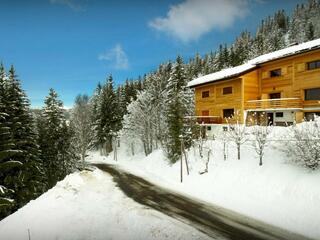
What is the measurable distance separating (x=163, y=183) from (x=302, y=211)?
13702 millimetres

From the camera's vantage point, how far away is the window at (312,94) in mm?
26642

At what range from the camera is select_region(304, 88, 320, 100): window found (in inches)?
1049

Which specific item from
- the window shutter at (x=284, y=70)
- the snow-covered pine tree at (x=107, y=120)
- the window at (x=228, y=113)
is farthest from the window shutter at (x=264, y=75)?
the snow-covered pine tree at (x=107, y=120)

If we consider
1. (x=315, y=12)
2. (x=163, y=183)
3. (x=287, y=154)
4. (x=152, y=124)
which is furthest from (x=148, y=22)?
(x=315, y=12)

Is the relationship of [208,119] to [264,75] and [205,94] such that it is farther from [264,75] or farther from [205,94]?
[264,75]

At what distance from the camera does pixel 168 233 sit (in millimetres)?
12664

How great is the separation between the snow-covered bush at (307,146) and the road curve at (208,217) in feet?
19.0

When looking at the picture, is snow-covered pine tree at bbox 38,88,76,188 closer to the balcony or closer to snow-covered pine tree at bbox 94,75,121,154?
snow-covered pine tree at bbox 94,75,121,154

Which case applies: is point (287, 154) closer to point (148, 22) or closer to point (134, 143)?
point (148, 22)

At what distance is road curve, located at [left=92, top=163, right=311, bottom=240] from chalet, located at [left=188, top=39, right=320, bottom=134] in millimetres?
10408

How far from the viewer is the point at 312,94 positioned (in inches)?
1072

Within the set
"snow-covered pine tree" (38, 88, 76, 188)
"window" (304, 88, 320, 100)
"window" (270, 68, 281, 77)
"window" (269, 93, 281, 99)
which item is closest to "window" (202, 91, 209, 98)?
"window" (269, 93, 281, 99)

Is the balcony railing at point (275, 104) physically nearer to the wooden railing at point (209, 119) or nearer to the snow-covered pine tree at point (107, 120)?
the wooden railing at point (209, 119)

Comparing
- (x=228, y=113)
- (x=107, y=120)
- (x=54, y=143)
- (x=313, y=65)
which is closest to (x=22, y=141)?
(x=54, y=143)
